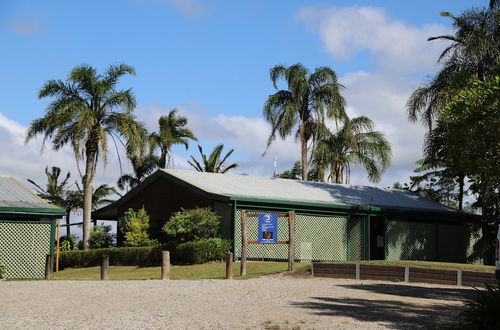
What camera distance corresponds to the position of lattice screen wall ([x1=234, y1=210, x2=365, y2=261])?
27.2 m

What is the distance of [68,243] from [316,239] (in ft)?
47.1

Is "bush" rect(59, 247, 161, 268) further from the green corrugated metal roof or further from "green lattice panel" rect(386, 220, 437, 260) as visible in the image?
"green lattice panel" rect(386, 220, 437, 260)

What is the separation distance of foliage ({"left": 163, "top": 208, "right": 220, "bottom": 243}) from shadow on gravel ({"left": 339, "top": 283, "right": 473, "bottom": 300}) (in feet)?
34.5

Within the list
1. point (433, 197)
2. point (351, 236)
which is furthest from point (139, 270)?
point (433, 197)

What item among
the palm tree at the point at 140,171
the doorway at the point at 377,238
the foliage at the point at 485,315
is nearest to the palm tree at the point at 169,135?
the palm tree at the point at 140,171

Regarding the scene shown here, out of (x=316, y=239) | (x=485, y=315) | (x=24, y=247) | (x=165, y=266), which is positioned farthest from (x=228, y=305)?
(x=316, y=239)

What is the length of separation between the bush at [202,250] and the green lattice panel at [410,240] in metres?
8.36

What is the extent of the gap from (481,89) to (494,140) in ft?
5.23

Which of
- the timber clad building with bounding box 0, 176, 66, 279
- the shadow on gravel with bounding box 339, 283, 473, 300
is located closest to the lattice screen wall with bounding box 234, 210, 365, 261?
the timber clad building with bounding box 0, 176, 66, 279

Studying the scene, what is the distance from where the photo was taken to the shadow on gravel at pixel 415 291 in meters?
14.8

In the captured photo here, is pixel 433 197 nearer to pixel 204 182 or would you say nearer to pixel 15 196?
pixel 204 182

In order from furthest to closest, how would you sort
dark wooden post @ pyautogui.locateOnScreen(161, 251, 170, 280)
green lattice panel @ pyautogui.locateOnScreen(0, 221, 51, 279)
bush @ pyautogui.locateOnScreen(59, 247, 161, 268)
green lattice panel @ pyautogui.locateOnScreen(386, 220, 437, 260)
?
1. green lattice panel @ pyautogui.locateOnScreen(386, 220, 437, 260)
2. bush @ pyautogui.locateOnScreen(59, 247, 161, 268)
3. green lattice panel @ pyautogui.locateOnScreen(0, 221, 51, 279)
4. dark wooden post @ pyautogui.locateOnScreen(161, 251, 170, 280)

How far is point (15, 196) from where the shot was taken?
78.1 feet

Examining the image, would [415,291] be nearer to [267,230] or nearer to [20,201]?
[267,230]
